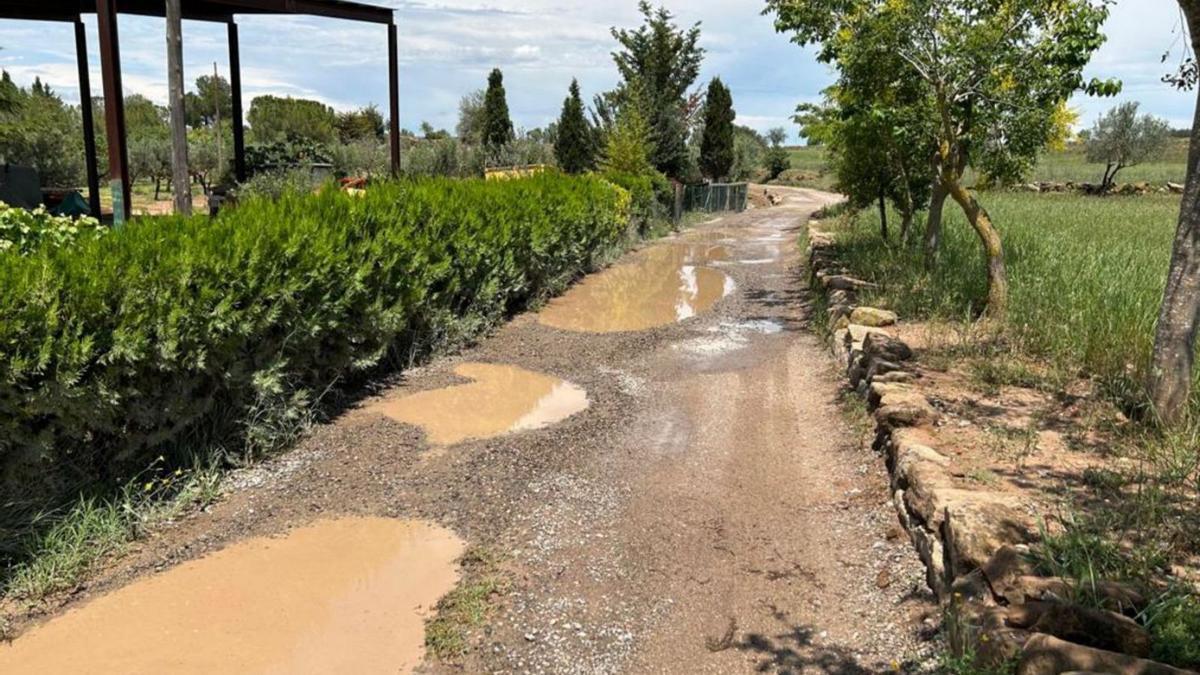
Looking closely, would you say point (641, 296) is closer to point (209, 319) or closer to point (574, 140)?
point (209, 319)

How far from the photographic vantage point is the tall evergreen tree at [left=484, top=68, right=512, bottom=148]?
35.0m

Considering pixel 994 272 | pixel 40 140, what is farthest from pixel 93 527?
pixel 40 140

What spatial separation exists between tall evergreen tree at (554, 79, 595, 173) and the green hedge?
796 inches

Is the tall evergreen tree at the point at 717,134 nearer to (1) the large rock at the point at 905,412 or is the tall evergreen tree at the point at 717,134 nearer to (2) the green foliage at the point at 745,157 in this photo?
(2) the green foliage at the point at 745,157

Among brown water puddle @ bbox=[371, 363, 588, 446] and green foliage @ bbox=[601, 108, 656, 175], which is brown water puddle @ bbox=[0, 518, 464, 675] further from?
green foliage @ bbox=[601, 108, 656, 175]

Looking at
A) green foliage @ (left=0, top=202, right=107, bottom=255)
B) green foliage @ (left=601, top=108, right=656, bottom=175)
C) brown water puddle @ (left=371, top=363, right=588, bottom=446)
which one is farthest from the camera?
green foliage @ (left=601, top=108, right=656, bottom=175)

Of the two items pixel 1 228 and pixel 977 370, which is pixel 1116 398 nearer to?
pixel 977 370

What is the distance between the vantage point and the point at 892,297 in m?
8.84

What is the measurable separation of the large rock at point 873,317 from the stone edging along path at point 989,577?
227 centimetres

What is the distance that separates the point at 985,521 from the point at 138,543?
4.06m

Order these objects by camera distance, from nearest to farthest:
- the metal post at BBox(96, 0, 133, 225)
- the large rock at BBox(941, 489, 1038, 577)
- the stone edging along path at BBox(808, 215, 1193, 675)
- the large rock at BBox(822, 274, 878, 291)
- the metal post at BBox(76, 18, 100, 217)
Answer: the stone edging along path at BBox(808, 215, 1193, 675) → the large rock at BBox(941, 489, 1038, 577) → the metal post at BBox(96, 0, 133, 225) → the large rock at BBox(822, 274, 878, 291) → the metal post at BBox(76, 18, 100, 217)

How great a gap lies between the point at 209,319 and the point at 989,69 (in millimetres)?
7618

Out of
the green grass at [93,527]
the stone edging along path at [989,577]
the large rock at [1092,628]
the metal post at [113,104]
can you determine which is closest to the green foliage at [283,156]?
the metal post at [113,104]

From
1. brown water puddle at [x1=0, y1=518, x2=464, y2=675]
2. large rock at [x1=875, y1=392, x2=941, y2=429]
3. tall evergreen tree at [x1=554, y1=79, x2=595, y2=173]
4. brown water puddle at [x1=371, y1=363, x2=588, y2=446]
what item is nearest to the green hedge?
brown water puddle at [x1=371, y1=363, x2=588, y2=446]
